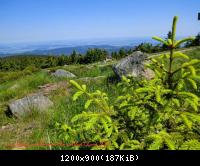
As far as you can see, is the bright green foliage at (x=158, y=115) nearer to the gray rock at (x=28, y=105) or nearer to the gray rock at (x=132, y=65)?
the gray rock at (x=28, y=105)

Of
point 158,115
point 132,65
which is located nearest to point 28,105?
point 132,65

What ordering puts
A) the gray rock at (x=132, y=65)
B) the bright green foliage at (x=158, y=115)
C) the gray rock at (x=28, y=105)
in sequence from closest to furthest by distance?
the bright green foliage at (x=158, y=115), the gray rock at (x=28, y=105), the gray rock at (x=132, y=65)

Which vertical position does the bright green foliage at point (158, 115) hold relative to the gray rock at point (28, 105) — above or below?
above

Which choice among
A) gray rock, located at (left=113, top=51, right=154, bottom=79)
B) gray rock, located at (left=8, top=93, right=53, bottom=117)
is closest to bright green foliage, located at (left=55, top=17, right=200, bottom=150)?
gray rock, located at (left=8, top=93, right=53, bottom=117)

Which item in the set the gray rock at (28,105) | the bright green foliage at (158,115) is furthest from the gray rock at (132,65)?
the bright green foliage at (158,115)

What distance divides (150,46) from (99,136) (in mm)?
50557

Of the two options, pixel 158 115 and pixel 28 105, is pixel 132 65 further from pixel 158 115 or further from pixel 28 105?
pixel 158 115

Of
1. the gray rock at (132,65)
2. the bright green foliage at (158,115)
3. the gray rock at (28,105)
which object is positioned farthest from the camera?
the gray rock at (132,65)

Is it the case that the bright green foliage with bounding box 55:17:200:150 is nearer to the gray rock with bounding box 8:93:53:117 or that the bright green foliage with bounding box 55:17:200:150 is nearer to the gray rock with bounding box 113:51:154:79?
the gray rock with bounding box 8:93:53:117

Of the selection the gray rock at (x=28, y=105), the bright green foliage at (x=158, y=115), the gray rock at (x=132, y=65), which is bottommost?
the gray rock at (x=28, y=105)

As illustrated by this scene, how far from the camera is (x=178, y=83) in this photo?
349 centimetres

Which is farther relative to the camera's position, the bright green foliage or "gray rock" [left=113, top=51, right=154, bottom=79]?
"gray rock" [left=113, top=51, right=154, bottom=79]

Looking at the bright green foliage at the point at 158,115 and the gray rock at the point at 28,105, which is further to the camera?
the gray rock at the point at 28,105
